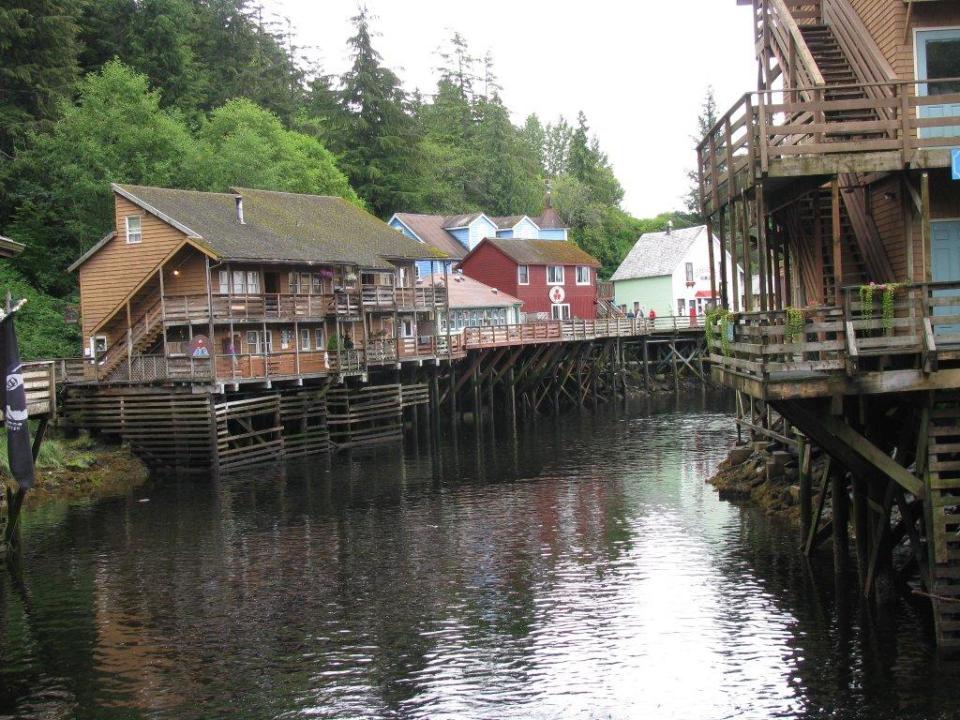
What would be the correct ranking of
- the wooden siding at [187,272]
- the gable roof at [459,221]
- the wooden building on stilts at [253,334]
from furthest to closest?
the gable roof at [459,221]
the wooden siding at [187,272]
the wooden building on stilts at [253,334]

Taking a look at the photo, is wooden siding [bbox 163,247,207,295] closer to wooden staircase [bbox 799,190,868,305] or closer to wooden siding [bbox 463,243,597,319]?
wooden staircase [bbox 799,190,868,305]

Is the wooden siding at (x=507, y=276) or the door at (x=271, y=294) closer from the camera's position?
the door at (x=271, y=294)

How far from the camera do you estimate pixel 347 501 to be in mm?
30375

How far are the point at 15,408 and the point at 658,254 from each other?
6352 cm

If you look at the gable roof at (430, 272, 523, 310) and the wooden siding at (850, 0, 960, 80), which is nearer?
the wooden siding at (850, 0, 960, 80)

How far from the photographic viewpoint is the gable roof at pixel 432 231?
70.7m

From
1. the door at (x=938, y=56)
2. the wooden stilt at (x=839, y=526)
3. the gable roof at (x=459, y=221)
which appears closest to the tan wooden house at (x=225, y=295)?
the wooden stilt at (x=839, y=526)

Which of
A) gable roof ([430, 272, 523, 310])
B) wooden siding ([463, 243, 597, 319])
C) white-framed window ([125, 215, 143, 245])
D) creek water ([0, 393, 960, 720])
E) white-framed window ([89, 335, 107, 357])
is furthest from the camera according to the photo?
wooden siding ([463, 243, 597, 319])

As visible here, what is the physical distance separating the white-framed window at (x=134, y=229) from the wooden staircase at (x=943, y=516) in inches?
1274

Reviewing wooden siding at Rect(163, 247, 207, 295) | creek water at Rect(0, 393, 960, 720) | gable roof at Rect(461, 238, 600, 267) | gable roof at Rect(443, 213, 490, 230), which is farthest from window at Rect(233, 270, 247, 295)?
gable roof at Rect(443, 213, 490, 230)

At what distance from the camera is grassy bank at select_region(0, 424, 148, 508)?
32.5 m

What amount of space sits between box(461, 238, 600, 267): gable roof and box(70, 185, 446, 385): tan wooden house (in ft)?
67.6

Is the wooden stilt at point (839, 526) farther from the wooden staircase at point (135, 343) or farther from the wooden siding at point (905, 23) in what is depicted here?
the wooden staircase at point (135, 343)

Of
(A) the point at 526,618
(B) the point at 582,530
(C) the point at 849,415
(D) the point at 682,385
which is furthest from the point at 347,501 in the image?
(D) the point at 682,385
